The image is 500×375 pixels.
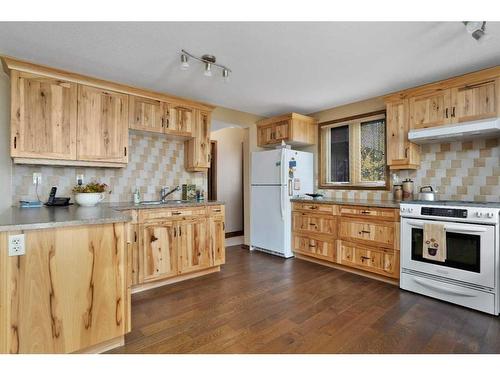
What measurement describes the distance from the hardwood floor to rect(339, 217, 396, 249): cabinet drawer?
0.46 m

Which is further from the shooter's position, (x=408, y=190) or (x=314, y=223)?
(x=314, y=223)

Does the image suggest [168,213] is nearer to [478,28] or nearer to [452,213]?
[452,213]

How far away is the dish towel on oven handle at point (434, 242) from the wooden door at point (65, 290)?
2.68m

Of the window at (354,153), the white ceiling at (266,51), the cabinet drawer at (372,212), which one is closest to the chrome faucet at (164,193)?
the white ceiling at (266,51)

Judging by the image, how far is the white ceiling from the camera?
1979 mm

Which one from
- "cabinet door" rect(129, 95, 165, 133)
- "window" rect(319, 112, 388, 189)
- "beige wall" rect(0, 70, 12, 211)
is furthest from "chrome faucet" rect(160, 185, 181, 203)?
"window" rect(319, 112, 388, 189)

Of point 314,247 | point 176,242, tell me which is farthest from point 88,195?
→ point 314,247

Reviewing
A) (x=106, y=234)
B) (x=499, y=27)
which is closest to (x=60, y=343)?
(x=106, y=234)

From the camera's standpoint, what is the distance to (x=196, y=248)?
316 centimetres

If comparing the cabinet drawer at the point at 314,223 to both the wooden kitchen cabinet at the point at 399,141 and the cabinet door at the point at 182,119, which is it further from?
the cabinet door at the point at 182,119

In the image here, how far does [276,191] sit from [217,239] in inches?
47.7

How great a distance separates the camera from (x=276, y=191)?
4016mm
